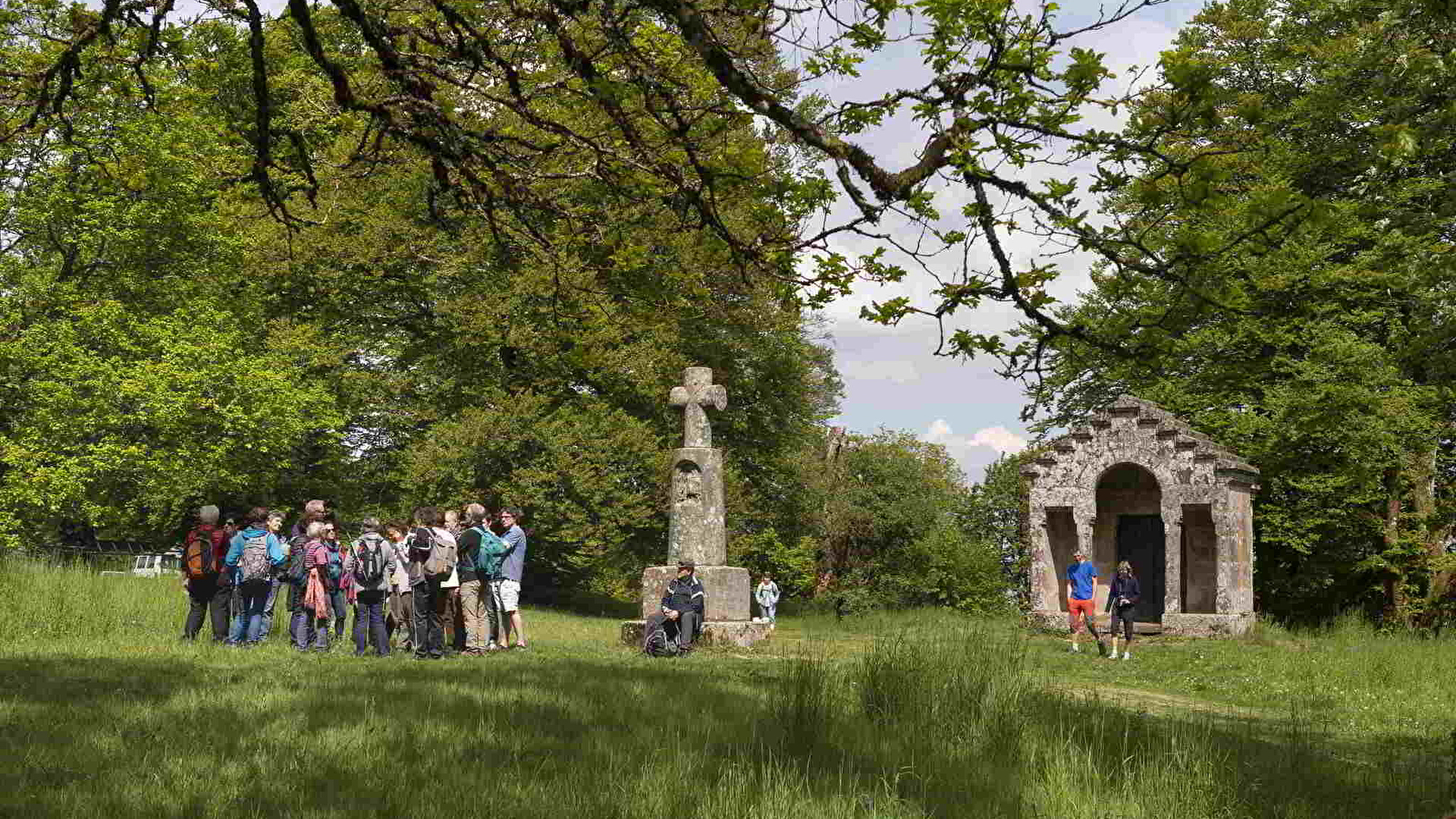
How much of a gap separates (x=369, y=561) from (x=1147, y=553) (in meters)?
17.5

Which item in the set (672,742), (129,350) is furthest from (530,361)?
(672,742)

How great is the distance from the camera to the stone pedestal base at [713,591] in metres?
17.5

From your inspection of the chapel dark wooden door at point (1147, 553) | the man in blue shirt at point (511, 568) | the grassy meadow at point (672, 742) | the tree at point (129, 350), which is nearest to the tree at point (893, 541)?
the chapel dark wooden door at point (1147, 553)

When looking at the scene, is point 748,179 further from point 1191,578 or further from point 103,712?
point 1191,578

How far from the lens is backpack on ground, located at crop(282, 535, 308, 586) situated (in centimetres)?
1438

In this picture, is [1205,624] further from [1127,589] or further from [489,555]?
[489,555]

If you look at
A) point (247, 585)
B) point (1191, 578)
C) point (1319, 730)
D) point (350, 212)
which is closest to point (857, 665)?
point (1319, 730)

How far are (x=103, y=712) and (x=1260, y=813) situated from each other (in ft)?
22.5

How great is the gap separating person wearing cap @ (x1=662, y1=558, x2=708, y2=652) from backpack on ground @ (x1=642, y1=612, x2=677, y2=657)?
107 millimetres

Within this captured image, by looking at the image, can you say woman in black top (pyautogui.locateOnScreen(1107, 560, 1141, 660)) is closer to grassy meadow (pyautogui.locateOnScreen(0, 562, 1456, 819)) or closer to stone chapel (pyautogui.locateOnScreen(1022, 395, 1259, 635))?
stone chapel (pyautogui.locateOnScreen(1022, 395, 1259, 635))

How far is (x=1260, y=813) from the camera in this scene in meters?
6.19

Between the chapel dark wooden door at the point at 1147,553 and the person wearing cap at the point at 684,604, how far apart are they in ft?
41.0

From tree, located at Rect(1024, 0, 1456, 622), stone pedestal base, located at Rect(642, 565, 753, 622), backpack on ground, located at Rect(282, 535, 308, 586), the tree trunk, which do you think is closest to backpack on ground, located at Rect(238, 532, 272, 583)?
backpack on ground, located at Rect(282, 535, 308, 586)

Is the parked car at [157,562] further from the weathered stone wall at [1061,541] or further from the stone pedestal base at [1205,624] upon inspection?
the stone pedestal base at [1205,624]
